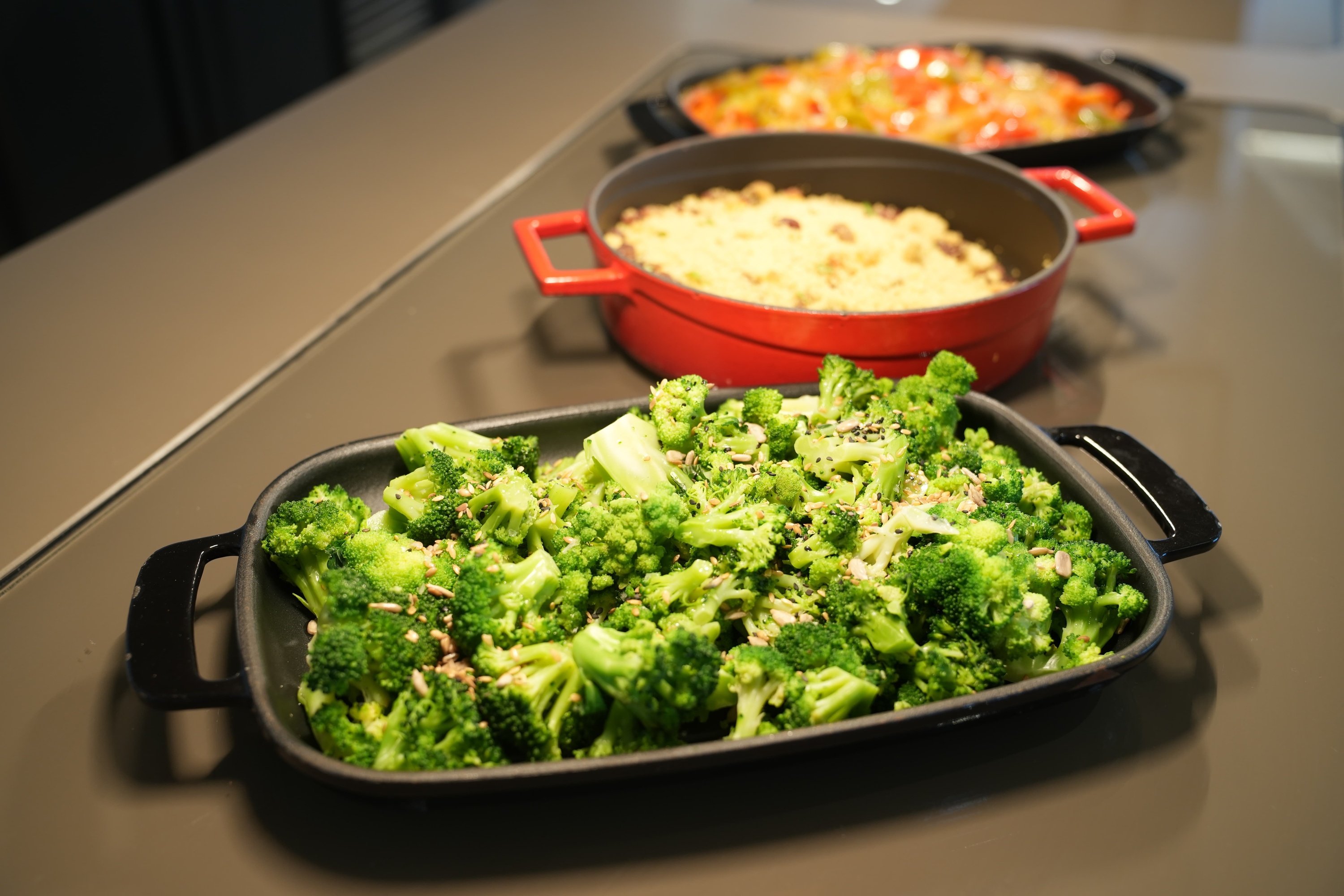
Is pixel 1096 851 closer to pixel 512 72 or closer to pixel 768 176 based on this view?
pixel 768 176

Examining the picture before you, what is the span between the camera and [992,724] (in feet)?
3.15

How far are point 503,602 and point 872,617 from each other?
0.35 meters

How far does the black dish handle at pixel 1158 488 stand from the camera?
102 centimetres

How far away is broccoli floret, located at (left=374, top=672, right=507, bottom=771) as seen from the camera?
0.82m

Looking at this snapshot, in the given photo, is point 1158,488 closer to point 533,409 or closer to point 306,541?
point 533,409

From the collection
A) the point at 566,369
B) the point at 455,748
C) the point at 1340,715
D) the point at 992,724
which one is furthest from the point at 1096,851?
the point at 566,369

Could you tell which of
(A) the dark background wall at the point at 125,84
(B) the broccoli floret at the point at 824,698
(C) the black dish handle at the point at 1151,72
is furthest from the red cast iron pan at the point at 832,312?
(A) the dark background wall at the point at 125,84

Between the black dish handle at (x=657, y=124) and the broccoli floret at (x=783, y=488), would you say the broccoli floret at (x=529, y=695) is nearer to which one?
the broccoli floret at (x=783, y=488)

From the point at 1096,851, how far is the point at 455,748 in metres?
0.59

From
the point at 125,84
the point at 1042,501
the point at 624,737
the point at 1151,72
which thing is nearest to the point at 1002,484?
the point at 1042,501

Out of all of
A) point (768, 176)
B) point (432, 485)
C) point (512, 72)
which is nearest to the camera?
point (432, 485)

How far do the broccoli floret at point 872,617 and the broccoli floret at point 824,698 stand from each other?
0.05m

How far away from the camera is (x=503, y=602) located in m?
0.91

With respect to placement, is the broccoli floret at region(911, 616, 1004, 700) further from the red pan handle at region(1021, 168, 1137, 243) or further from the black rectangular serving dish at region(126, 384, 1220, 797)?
the red pan handle at region(1021, 168, 1137, 243)
